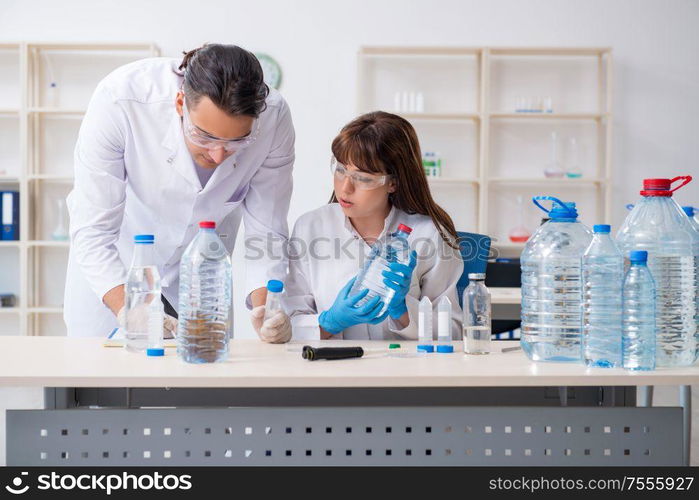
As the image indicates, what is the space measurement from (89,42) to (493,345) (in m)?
3.61

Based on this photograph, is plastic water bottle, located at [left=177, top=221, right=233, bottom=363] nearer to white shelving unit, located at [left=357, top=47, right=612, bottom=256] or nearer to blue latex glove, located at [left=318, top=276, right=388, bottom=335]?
blue latex glove, located at [left=318, top=276, right=388, bottom=335]

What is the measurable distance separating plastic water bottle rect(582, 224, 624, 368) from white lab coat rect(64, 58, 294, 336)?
891mm

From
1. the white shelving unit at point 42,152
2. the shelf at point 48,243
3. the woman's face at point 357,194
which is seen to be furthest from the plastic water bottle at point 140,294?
the white shelving unit at point 42,152

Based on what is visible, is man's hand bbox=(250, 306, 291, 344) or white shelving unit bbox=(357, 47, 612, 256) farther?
white shelving unit bbox=(357, 47, 612, 256)

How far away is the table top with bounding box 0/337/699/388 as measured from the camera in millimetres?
1196

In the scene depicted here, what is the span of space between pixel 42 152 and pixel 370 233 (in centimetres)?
333

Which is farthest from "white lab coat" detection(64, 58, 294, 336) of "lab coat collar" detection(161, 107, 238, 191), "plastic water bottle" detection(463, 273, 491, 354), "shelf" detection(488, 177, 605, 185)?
"shelf" detection(488, 177, 605, 185)

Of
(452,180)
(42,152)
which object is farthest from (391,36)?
(42,152)

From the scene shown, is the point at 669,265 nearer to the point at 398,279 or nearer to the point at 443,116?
the point at 398,279

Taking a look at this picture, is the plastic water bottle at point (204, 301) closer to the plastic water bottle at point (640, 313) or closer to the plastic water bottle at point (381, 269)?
the plastic water bottle at point (381, 269)

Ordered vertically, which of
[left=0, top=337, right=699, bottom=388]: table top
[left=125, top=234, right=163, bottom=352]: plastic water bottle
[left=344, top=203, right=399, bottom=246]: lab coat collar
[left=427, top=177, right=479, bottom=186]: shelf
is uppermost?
[left=427, top=177, right=479, bottom=186]: shelf

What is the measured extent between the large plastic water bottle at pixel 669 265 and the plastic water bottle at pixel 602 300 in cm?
8

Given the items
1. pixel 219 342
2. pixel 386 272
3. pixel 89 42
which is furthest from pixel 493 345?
pixel 89 42
